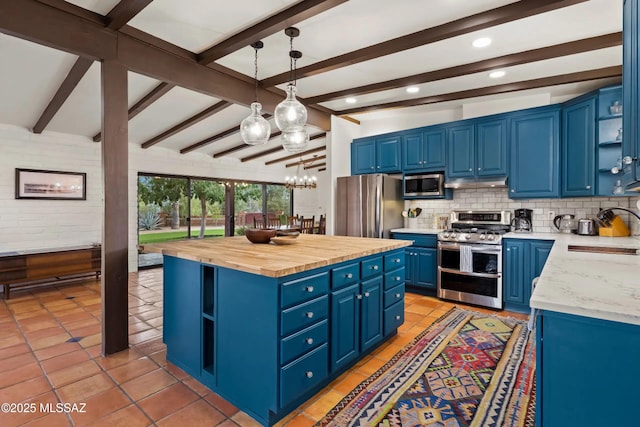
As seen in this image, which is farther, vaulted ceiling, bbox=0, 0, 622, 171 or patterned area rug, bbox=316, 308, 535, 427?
vaulted ceiling, bbox=0, 0, 622, 171

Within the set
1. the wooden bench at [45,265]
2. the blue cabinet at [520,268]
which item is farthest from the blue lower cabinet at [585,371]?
the wooden bench at [45,265]

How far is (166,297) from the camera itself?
2420 mm

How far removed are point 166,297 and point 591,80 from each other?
4.85 meters

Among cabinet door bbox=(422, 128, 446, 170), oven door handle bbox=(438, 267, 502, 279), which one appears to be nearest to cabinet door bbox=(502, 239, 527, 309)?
oven door handle bbox=(438, 267, 502, 279)

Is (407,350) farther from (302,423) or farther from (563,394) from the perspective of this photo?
(563,394)

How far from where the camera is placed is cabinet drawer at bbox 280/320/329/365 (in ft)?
5.64

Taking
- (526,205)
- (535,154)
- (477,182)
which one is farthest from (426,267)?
(535,154)

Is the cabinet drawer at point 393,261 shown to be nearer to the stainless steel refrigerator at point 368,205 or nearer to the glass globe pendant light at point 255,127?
the glass globe pendant light at point 255,127

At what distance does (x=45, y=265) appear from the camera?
14.5 ft

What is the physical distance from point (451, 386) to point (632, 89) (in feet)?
6.46

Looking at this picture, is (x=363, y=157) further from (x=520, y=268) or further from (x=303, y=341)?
(x=303, y=341)

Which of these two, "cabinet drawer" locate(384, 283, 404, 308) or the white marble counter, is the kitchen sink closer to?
the white marble counter

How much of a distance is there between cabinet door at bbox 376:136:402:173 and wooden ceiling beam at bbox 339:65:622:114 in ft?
1.72

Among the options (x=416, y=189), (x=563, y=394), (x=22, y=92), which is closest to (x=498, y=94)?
(x=416, y=189)
